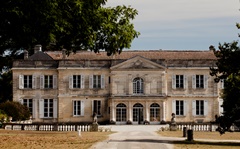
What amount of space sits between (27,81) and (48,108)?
3314mm

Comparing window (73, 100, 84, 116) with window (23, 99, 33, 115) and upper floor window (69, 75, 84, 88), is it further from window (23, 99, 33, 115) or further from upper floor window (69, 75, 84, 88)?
window (23, 99, 33, 115)

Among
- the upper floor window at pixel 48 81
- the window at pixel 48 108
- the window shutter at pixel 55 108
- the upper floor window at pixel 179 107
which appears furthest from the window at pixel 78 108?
the upper floor window at pixel 179 107

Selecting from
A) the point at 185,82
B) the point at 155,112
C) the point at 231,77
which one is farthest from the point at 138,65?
the point at 231,77

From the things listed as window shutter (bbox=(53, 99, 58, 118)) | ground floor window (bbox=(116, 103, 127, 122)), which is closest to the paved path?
ground floor window (bbox=(116, 103, 127, 122))

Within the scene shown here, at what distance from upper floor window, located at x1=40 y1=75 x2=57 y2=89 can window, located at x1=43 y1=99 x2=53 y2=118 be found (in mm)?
1364

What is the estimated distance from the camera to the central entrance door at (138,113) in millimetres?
60625

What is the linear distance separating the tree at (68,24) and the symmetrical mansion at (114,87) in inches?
1486

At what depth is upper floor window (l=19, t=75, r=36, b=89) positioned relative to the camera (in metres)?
61.4

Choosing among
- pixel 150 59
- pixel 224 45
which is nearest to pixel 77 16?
pixel 224 45

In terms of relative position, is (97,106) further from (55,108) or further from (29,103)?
(29,103)

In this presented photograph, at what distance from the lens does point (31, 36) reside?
20812 mm

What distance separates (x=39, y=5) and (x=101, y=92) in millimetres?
41890

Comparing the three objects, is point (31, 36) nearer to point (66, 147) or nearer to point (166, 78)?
point (66, 147)

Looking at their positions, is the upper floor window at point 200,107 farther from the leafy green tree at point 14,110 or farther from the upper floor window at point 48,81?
the leafy green tree at point 14,110
